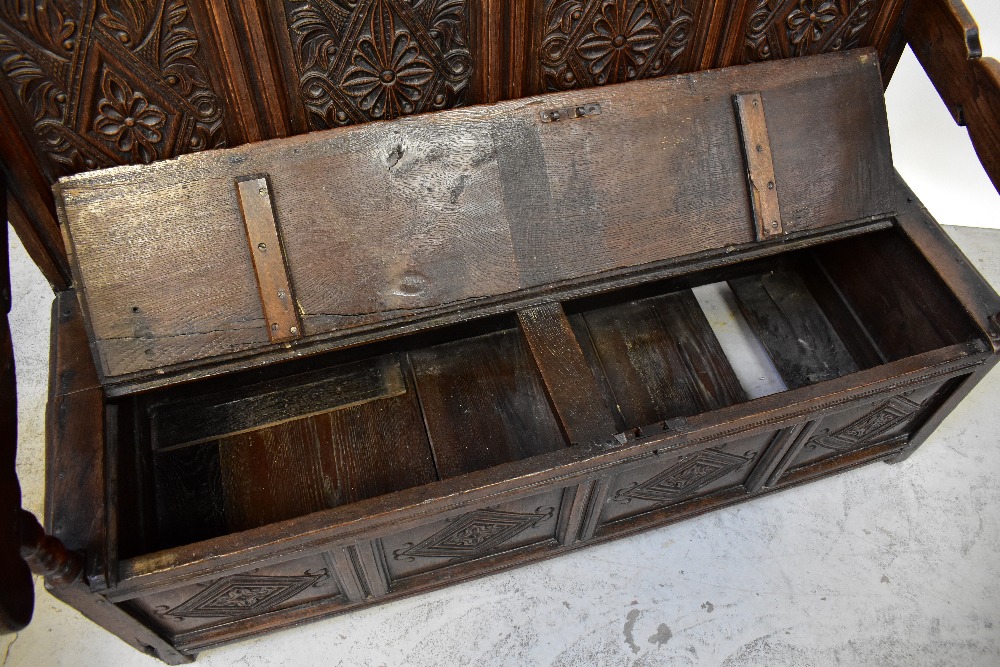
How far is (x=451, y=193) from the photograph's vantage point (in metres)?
1.92

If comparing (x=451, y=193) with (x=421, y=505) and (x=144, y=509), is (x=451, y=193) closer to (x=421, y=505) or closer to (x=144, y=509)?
(x=421, y=505)

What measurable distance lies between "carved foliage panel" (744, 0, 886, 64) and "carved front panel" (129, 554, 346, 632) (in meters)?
1.80

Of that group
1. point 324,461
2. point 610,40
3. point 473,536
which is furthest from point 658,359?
point 324,461

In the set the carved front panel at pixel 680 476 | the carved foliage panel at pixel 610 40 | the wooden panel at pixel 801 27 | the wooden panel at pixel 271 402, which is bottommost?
the carved front panel at pixel 680 476

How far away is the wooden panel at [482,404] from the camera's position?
2133mm

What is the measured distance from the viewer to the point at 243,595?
180cm

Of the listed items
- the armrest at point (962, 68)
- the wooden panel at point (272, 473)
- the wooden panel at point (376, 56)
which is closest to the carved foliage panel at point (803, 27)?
the armrest at point (962, 68)

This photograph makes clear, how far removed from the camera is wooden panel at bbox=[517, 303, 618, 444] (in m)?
1.77

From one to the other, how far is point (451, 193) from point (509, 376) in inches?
24.9

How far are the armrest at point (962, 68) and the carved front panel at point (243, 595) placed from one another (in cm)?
207

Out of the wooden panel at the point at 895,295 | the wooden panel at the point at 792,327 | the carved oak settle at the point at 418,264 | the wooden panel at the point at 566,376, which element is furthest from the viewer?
the wooden panel at the point at 792,327

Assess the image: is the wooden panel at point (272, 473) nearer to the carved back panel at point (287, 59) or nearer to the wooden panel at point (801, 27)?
the carved back panel at point (287, 59)

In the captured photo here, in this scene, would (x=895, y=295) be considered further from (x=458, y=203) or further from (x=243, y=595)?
(x=243, y=595)

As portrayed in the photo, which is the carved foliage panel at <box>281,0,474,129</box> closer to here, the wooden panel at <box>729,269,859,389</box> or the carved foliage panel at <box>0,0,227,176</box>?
the carved foliage panel at <box>0,0,227,176</box>
